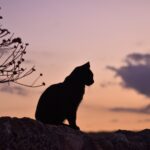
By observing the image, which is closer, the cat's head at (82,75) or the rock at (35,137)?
the rock at (35,137)

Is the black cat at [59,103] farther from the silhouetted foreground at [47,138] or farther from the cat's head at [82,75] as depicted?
the silhouetted foreground at [47,138]

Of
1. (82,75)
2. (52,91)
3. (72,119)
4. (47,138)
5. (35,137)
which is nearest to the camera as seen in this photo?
(35,137)

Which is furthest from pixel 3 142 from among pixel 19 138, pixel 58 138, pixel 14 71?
pixel 14 71

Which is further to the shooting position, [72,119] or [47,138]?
[72,119]

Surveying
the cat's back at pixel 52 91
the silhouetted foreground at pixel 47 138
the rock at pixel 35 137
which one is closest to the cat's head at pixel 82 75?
the cat's back at pixel 52 91

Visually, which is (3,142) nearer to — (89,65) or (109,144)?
(109,144)

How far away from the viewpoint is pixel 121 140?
10734 mm

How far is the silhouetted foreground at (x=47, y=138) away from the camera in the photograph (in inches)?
349

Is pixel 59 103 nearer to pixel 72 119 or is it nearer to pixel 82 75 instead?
pixel 72 119

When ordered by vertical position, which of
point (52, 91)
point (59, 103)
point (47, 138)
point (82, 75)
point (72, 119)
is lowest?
point (72, 119)

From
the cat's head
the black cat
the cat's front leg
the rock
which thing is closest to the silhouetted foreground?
the rock

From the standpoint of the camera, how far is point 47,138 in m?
9.16

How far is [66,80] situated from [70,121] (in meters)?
1.42

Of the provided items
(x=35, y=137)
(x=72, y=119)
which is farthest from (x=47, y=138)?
(x=72, y=119)
